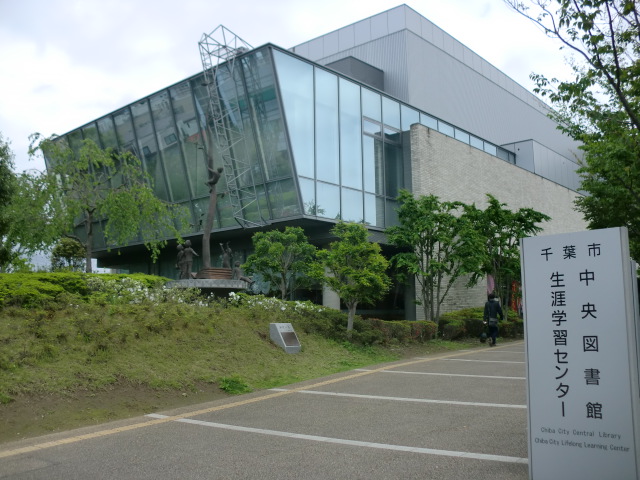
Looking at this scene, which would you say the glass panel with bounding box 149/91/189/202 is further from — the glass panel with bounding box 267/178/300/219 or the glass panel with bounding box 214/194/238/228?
the glass panel with bounding box 267/178/300/219

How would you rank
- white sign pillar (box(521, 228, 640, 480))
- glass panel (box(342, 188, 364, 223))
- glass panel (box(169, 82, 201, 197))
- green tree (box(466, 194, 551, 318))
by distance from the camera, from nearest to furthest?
white sign pillar (box(521, 228, 640, 480)) < green tree (box(466, 194, 551, 318)) < glass panel (box(342, 188, 364, 223)) < glass panel (box(169, 82, 201, 197))

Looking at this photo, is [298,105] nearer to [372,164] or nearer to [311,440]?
[372,164]

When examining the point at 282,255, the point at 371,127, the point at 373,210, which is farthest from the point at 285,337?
the point at 371,127

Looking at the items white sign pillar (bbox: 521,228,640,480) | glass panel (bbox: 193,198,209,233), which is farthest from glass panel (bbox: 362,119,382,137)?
white sign pillar (bbox: 521,228,640,480)

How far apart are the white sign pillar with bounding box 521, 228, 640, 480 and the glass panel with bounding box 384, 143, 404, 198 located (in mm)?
21086

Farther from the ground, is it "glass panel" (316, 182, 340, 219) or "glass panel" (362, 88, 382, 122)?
"glass panel" (362, 88, 382, 122)

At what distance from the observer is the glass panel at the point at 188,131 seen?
2598 cm

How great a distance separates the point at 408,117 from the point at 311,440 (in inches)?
904

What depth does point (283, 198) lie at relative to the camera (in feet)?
74.3

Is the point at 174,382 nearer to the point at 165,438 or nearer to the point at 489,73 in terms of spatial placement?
the point at 165,438

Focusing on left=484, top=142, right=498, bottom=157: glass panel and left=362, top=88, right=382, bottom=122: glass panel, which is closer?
left=362, top=88, right=382, bottom=122: glass panel

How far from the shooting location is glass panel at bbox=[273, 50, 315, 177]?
865 inches

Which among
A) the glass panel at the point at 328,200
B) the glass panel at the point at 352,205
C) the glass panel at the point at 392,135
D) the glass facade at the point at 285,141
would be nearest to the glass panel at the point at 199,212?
the glass facade at the point at 285,141

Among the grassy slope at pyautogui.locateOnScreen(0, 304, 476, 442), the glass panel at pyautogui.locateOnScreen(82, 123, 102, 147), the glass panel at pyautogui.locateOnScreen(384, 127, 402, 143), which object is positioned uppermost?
the glass panel at pyautogui.locateOnScreen(82, 123, 102, 147)
